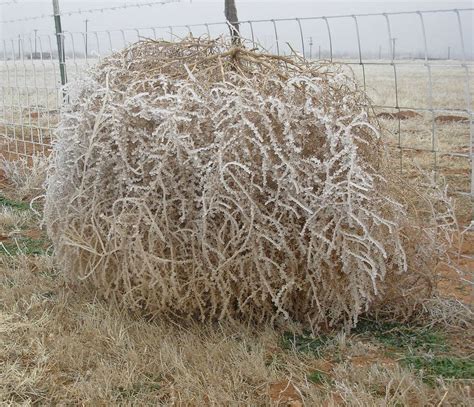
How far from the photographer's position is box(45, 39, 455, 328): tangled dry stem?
2816 mm

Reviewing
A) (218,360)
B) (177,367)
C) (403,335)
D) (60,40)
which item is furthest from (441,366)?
(60,40)

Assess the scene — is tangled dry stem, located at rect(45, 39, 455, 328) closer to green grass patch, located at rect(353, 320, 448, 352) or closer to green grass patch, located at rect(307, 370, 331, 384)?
green grass patch, located at rect(353, 320, 448, 352)

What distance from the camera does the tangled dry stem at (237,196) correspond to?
2.82 m

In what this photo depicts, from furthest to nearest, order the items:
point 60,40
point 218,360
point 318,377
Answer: point 60,40 → point 218,360 → point 318,377

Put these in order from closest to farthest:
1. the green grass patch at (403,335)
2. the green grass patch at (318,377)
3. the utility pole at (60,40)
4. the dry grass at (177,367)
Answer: the dry grass at (177,367), the green grass patch at (318,377), the green grass patch at (403,335), the utility pole at (60,40)

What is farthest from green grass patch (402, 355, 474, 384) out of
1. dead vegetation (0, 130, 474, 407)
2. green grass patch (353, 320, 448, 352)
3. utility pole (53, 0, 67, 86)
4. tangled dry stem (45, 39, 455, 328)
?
utility pole (53, 0, 67, 86)

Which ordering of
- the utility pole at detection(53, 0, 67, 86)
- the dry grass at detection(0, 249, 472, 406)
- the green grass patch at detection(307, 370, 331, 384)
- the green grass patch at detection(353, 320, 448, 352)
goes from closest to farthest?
the dry grass at detection(0, 249, 472, 406) → the green grass patch at detection(307, 370, 331, 384) → the green grass patch at detection(353, 320, 448, 352) → the utility pole at detection(53, 0, 67, 86)

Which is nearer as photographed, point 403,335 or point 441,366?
point 441,366

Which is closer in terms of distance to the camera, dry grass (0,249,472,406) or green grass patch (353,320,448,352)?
dry grass (0,249,472,406)

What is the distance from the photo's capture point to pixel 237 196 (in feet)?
9.09

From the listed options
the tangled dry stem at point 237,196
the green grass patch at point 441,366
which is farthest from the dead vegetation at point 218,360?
the tangled dry stem at point 237,196

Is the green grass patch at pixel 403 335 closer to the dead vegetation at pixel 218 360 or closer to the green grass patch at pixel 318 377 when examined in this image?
the dead vegetation at pixel 218 360

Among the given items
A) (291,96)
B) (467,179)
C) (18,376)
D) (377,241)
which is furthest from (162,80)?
(467,179)

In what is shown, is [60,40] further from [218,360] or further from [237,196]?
[218,360]
